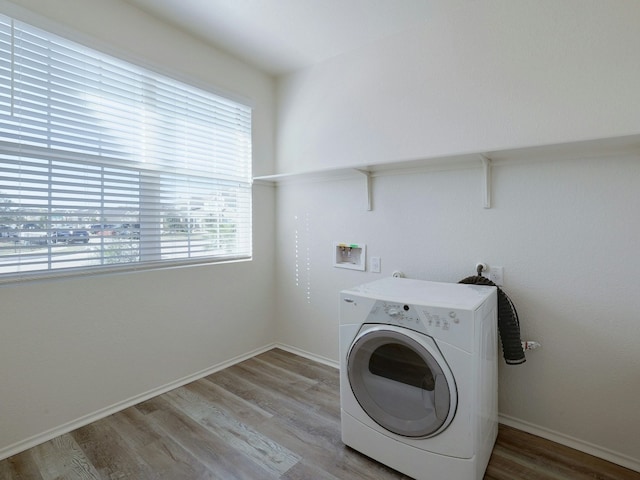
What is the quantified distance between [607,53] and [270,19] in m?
1.87

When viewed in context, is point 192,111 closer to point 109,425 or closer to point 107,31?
point 107,31

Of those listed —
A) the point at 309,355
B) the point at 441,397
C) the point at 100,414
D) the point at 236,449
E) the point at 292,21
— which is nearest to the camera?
the point at 441,397

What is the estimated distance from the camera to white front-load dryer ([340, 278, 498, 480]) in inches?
52.6

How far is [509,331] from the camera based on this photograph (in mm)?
1717

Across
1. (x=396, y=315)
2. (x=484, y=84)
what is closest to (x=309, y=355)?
(x=396, y=315)

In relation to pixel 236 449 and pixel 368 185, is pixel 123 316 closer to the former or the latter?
pixel 236 449

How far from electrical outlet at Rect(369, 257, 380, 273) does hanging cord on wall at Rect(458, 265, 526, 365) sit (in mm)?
817

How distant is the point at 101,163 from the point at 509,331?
2.50 m

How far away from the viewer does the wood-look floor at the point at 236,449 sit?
60.0 inches

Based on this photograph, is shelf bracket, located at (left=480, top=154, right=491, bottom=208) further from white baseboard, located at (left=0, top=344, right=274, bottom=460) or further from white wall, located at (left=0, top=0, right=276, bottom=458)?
white baseboard, located at (left=0, top=344, right=274, bottom=460)

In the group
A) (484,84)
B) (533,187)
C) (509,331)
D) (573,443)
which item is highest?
(484,84)

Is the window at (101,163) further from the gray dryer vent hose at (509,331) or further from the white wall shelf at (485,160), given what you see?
the gray dryer vent hose at (509,331)

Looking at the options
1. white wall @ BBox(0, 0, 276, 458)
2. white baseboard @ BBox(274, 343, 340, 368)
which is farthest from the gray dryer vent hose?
white wall @ BBox(0, 0, 276, 458)

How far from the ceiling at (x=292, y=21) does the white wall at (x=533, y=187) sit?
0.42ft
